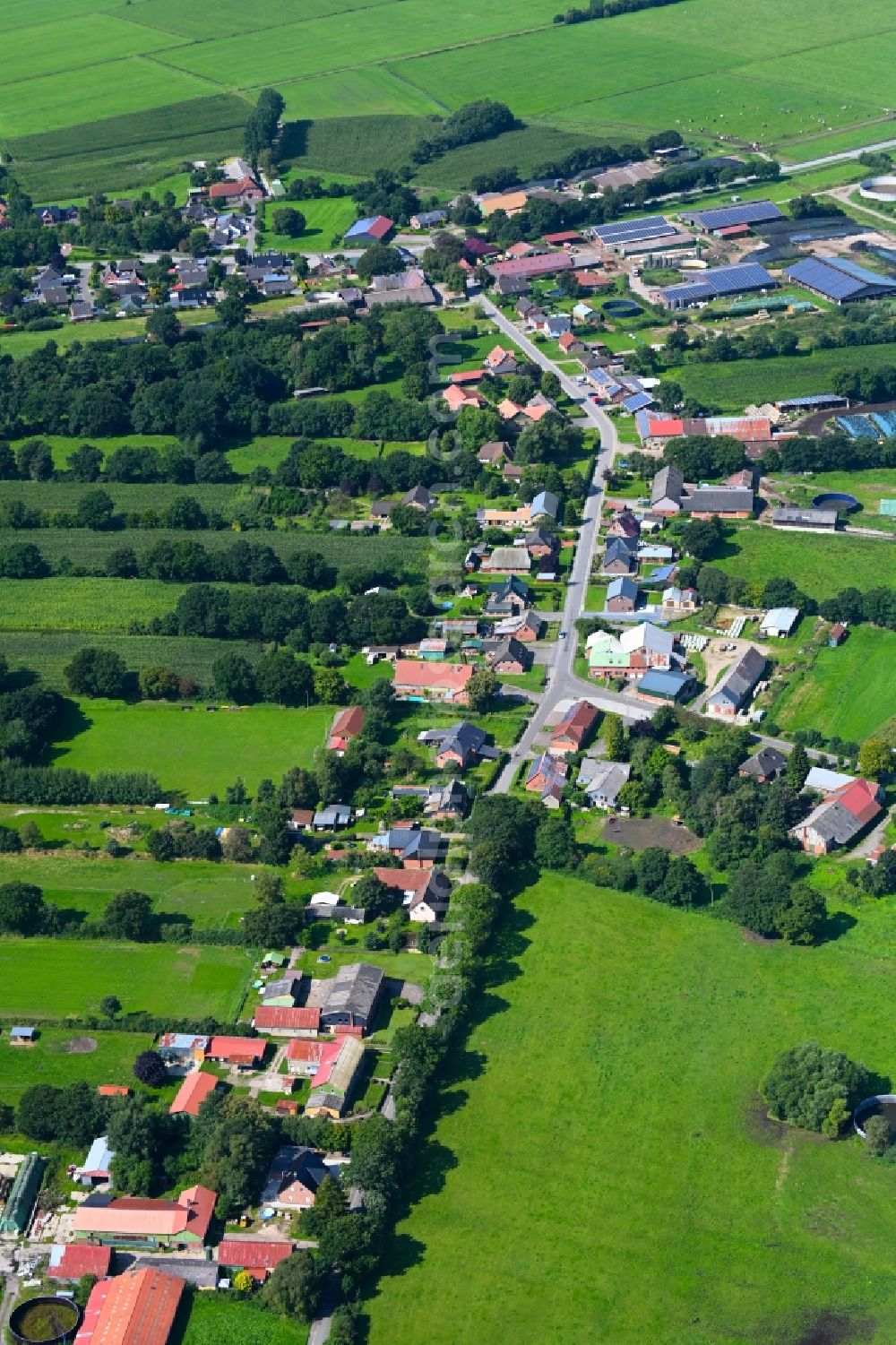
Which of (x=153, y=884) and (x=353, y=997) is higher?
(x=353, y=997)

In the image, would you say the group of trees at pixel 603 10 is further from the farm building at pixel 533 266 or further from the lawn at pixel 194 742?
the lawn at pixel 194 742

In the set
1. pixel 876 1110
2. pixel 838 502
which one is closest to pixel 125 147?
pixel 838 502

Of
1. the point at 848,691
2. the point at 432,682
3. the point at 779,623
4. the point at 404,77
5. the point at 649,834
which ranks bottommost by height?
the point at 649,834

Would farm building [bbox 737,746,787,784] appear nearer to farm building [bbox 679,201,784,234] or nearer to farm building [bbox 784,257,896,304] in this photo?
farm building [bbox 784,257,896,304]

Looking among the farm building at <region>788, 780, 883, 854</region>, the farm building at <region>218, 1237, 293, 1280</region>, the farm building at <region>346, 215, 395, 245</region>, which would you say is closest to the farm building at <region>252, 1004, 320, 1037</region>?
the farm building at <region>218, 1237, 293, 1280</region>

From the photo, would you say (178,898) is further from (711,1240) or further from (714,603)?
(714,603)

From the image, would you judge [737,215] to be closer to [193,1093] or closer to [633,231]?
[633,231]

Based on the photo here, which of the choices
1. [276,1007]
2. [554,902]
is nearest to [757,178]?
[554,902]
